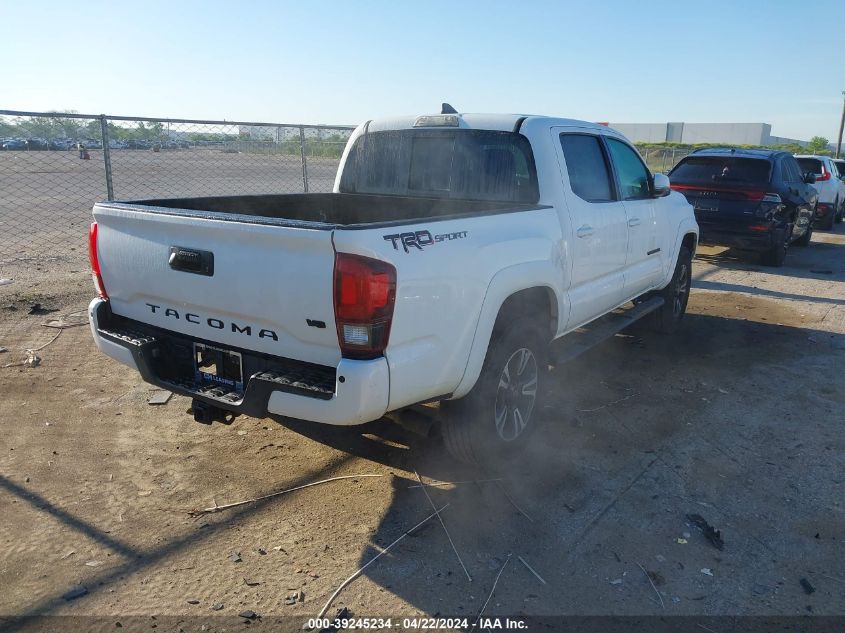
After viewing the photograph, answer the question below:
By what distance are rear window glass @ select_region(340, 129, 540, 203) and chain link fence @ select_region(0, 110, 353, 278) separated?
14.0 feet

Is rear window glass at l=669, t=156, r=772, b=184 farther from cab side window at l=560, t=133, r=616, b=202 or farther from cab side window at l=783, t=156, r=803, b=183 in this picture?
cab side window at l=560, t=133, r=616, b=202

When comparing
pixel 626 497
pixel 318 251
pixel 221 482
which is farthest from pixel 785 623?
pixel 221 482

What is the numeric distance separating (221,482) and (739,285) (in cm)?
856

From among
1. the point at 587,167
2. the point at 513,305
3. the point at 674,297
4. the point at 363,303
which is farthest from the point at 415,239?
the point at 674,297

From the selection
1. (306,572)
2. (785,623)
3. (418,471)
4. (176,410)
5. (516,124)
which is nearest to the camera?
(785,623)

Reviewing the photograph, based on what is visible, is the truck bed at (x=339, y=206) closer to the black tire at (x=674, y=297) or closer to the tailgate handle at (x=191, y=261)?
the tailgate handle at (x=191, y=261)

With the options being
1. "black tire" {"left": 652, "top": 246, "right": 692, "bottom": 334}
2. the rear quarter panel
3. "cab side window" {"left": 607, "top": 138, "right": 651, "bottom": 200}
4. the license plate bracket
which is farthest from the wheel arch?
"black tire" {"left": 652, "top": 246, "right": 692, "bottom": 334}

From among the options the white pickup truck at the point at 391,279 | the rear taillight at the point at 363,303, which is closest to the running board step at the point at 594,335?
the white pickup truck at the point at 391,279

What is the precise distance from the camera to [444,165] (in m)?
4.80

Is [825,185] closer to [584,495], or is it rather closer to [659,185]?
[659,185]

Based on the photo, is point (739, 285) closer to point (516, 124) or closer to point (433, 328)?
point (516, 124)

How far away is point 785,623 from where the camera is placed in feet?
9.43

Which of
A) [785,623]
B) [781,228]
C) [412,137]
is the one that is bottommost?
[785,623]

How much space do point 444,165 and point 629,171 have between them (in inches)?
72.1
